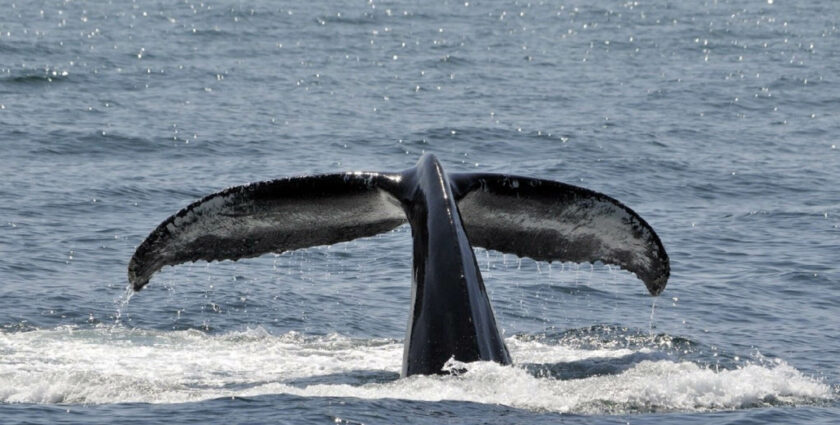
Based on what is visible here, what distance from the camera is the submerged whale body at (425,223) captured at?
Result: 440 inches

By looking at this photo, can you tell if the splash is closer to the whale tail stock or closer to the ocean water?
the ocean water

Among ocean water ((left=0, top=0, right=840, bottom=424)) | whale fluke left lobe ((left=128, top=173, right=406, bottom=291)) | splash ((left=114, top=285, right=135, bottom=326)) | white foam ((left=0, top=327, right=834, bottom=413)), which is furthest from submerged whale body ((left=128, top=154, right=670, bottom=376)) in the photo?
splash ((left=114, top=285, right=135, bottom=326))

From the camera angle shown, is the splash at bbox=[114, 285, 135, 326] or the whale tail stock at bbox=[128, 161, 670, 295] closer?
the whale tail stock at bbox=[128, 161, 670, 295]

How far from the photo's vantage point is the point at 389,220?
11930mm

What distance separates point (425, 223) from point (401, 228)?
10.4 metres

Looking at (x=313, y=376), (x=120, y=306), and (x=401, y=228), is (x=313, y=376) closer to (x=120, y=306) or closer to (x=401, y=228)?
(x=120, y=306)

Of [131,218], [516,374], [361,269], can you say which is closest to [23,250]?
[131,218]

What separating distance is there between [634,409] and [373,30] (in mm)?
43977

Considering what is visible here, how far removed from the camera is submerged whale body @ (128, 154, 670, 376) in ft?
36.7

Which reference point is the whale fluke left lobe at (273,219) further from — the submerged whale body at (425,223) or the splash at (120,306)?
the splash at (120,306)

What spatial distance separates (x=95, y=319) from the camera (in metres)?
15.4

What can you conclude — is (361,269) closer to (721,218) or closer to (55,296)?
(55,296)

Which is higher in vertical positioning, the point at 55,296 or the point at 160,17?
the point at 160,17

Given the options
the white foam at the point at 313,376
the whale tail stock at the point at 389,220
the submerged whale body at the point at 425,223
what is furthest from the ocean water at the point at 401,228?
the whale tail stock at the point at 389,220
